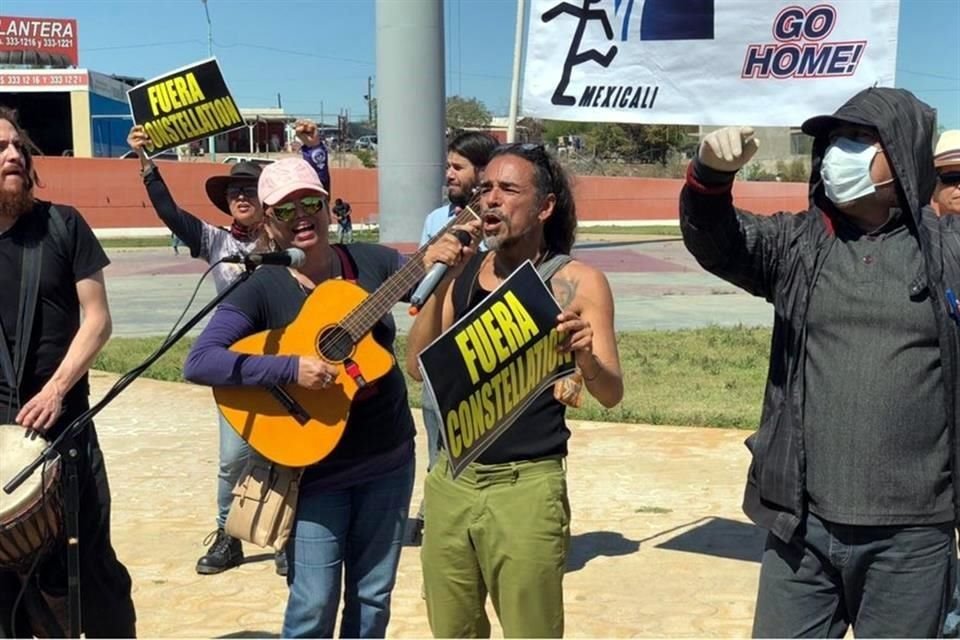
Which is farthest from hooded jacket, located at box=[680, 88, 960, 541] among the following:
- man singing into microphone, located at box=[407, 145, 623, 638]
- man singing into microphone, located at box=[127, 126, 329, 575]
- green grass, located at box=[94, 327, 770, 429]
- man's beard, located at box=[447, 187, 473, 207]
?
green grass, located at box=[94, 327, 770, 429]

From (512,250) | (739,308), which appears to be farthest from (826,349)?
(739,308)

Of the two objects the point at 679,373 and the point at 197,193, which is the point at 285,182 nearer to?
the point at 679,373

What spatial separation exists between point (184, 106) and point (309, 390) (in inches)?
127

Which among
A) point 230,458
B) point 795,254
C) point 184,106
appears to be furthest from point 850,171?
point 184,106

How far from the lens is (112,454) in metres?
8.08

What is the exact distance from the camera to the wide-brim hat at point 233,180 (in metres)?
5.41

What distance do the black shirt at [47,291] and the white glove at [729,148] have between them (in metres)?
2.24

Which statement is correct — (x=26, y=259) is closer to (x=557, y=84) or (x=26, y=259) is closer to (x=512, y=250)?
(x=512, y=250)

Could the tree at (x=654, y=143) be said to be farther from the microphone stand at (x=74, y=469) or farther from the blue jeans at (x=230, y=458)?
the microphone stand at (x=74, y=469)

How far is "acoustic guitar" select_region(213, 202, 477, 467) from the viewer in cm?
344

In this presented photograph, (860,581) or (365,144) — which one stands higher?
(365,144)

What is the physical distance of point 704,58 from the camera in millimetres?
5449

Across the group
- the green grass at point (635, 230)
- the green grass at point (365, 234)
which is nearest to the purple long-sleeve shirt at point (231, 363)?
the green grass at point (365, 234)

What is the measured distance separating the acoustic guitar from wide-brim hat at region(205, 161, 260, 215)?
1910mm
